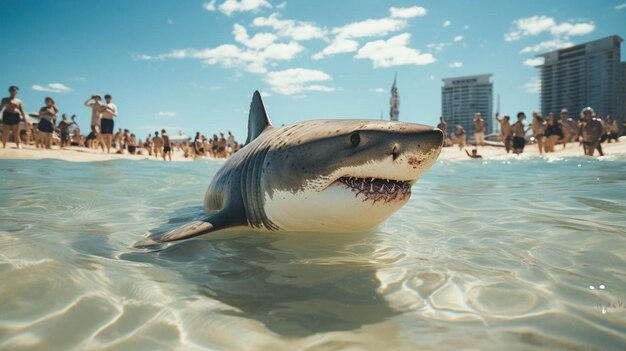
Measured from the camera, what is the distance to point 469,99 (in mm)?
127875

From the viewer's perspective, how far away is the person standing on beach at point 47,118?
1424 centimetres

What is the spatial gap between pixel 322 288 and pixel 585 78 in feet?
362

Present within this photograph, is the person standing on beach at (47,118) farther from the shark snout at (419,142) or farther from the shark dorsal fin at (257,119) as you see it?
the shark snout at (419,142)

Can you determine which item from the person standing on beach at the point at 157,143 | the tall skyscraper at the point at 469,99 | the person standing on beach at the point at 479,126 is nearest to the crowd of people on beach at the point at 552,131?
the person standing on beach at the point at 479,126

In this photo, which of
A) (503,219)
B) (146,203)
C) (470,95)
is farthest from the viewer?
(470,95)

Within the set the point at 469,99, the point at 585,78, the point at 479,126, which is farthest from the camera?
the point at 469,99

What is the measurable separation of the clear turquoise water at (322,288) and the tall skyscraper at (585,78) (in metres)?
103

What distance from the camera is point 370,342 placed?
1212mm

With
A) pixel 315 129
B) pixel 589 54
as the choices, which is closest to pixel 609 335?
pixel 315 129

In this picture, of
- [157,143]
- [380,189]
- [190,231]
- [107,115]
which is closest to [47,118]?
[107,115]

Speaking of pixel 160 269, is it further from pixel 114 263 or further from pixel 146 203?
pixel 146 203

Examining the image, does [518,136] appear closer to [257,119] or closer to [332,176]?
[257,119]

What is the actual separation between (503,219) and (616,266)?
54.5 inches

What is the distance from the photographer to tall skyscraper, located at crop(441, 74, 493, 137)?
127 metres
